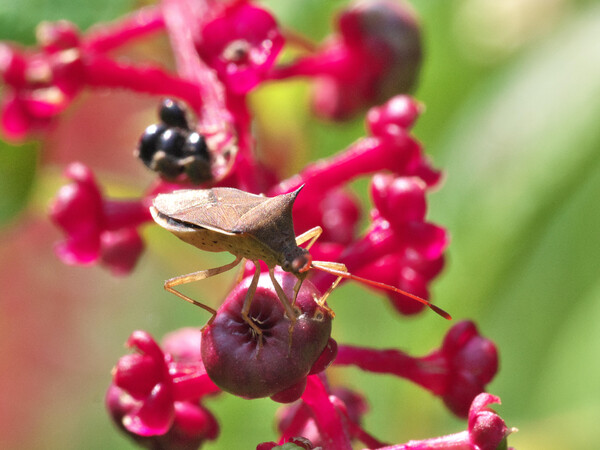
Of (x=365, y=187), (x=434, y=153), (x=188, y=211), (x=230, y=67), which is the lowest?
(x=365, y=187)

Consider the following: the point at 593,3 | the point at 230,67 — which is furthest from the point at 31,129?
the point at 593,3

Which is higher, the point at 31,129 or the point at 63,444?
the point at 31,129

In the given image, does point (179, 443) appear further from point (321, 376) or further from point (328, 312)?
point (328, 312)

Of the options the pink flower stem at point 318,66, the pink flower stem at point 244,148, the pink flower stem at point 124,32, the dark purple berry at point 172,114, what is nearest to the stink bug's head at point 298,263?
the pink flower stem at point 244,148

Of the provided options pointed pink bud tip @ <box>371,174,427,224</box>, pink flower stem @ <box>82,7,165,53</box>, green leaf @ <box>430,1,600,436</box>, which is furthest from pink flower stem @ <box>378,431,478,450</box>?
pink flower stem @ <box>82,7,165,53</box>

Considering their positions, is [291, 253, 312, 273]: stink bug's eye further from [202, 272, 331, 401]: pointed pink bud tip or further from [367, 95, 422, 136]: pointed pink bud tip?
[367, 95, 422, 136]: pointed pink bud tip

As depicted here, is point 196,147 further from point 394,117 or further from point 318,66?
point 318,66

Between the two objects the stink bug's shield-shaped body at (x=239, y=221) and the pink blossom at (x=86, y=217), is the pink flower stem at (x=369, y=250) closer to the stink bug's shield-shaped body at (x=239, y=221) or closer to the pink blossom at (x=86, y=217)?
the stink bug's shield-shaped body at (x=239, y=221)

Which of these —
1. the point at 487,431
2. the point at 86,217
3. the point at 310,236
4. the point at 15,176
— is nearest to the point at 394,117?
the point at 310,236
